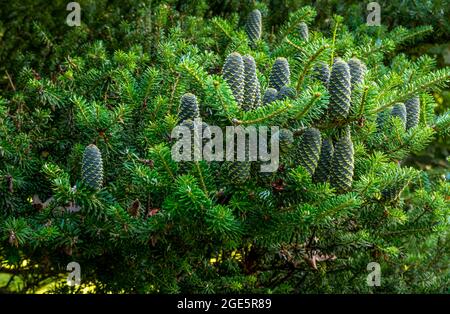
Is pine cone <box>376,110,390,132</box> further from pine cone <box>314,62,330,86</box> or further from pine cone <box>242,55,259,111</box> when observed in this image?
pine cone <box>242,55,259,111</box>

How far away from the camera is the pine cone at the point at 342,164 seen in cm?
162

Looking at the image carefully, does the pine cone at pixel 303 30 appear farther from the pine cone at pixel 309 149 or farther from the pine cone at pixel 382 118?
the pine cone at pixel 309 149

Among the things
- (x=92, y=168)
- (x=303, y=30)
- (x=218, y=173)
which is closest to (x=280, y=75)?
(x=218, y=173)

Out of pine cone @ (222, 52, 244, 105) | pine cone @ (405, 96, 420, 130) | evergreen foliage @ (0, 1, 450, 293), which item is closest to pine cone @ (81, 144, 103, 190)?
evergreen foliage @ (0, 1, 450, 293)

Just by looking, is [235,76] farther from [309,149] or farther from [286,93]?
[309,149]

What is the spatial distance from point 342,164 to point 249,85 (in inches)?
12.1

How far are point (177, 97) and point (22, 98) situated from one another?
594 mm

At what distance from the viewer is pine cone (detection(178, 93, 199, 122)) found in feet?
5.15

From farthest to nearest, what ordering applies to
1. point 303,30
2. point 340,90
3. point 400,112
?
1. point 303,30
2. point 400,112
3. point 340,90

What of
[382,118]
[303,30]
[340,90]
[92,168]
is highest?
[303,30]

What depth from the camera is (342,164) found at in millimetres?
1626

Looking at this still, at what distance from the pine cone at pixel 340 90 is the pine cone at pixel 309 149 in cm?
7

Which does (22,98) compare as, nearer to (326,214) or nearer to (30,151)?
(30,151)

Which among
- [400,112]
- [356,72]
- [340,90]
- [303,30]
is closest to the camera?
[340,90]
